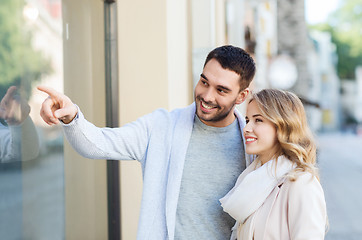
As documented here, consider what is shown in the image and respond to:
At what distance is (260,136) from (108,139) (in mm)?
721

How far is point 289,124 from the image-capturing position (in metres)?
2.16

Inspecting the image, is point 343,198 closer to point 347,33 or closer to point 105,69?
point 105,69

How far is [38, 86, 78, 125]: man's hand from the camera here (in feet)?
5.87

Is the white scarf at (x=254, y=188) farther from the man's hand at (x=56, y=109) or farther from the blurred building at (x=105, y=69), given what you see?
the blurred building at (x=105, y=69)

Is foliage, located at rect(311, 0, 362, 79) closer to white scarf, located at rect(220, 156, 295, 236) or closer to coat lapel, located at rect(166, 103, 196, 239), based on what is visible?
coat lapel, located at rect(166, 103, 196, 239)

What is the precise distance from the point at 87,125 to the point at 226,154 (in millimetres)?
756

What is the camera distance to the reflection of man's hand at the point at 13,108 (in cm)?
233

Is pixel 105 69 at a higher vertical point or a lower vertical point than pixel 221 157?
higher

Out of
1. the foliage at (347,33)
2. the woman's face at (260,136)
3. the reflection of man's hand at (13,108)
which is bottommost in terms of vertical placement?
the woman's face at (260,136)

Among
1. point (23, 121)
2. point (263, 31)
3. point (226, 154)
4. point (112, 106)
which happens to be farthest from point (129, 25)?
point (263, 31)

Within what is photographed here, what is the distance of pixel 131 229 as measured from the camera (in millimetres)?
3791

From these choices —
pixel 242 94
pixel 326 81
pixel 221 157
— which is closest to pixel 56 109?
pixel 221 157

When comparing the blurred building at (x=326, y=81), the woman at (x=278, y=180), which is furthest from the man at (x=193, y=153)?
the blurred building at (x=326, y=81)

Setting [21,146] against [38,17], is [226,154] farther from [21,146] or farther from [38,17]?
[38,17]
